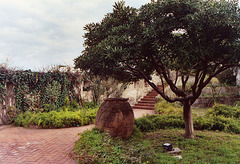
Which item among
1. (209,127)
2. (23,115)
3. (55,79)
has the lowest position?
(209,127)

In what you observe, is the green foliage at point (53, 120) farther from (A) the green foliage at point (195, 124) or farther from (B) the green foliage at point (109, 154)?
(B) the green foliage at point (109, 154)

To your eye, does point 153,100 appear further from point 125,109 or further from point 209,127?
point 125,109

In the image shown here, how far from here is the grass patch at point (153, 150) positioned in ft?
10.2

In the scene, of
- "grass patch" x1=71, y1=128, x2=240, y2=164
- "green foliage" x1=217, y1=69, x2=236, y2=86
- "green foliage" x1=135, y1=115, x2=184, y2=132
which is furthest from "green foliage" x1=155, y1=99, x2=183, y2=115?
"green foliage" x1=217, y1=69, x2=236, y2=86

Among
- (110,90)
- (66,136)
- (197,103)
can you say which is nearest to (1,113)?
(66,136)

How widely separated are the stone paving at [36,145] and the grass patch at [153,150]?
52 cm

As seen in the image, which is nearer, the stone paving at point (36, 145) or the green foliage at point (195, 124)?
the stone paving at point (36, 145)

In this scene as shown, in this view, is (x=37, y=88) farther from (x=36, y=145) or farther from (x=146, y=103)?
(x=146, y=103)

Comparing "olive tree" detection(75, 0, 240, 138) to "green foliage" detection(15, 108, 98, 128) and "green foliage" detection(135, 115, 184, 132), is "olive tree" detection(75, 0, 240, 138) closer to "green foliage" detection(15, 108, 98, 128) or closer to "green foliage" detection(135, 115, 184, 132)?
"green foliage" detection(135, 115, 184, 132)

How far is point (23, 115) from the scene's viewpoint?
7.10m

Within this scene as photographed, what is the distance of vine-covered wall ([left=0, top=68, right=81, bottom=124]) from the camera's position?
7086mm

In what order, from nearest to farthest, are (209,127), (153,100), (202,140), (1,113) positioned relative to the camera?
(202,140) → (209,127) → (1,113) → (153,100)

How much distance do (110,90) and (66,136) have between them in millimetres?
6036

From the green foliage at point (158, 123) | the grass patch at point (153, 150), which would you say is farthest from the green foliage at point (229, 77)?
the grass patch at point (153, 150)
